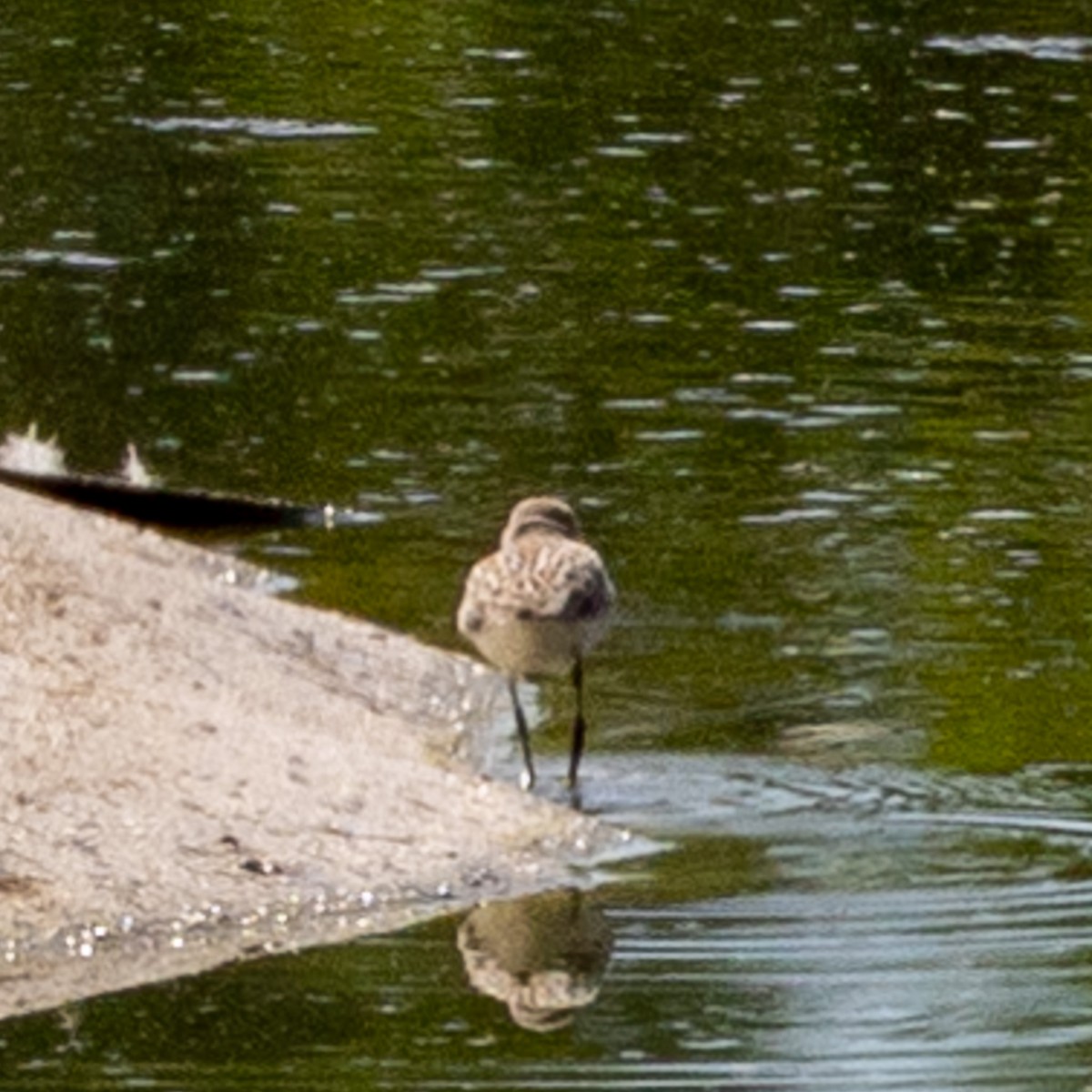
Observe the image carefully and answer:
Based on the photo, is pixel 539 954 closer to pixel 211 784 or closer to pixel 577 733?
pixel 211 784

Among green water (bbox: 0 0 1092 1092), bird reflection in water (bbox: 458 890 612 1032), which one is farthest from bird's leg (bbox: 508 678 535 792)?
bird reflection in water (bbox: 458 890 612 1032)

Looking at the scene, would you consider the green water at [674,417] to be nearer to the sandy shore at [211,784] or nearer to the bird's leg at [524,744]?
the bird's leg at [524,744]

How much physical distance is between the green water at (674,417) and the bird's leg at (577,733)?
0.32 ft

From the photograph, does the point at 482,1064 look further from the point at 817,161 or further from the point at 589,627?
the point at 817,161

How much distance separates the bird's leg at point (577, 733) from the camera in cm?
1122

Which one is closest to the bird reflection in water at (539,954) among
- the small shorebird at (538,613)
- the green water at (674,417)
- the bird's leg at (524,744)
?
the green water at (674,417)

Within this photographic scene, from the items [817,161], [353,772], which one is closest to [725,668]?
[353,772]

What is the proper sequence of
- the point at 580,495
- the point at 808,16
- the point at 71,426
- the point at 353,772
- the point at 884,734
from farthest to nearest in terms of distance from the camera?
1. the point at 808,16
2. the point at 71,426
3. the point at 580,495
4. the point at 884,734
5. the point at 353,772

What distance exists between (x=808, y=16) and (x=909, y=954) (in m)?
17.3

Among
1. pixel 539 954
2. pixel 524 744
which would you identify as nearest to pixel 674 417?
pixel 524 744

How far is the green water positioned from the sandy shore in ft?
0.80

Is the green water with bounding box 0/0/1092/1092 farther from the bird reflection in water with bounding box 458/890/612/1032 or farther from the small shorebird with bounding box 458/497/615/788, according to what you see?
the small shorebird with bounding box 458/497/615/788

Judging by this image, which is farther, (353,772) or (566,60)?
(566,60)

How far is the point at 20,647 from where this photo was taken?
1122 cm
